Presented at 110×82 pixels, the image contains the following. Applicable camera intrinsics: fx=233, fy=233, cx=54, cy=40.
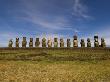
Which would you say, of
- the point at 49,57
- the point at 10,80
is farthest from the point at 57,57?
the point at 10,80

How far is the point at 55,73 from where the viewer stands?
1085cm

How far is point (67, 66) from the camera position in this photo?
12.6 meters

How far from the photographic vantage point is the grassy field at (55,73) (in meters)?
9.63

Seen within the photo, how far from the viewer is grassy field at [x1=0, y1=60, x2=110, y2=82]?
9.63 metres

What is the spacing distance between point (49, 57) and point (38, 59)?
0.75m

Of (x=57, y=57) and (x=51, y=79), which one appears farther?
(x=57, y=57)

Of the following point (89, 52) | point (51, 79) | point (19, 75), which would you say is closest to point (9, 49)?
point (89, 52)

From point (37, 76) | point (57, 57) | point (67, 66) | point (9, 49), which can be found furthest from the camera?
point (9, 49)

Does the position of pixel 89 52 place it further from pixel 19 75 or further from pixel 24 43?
pixel 19 75

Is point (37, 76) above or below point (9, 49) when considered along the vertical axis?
below

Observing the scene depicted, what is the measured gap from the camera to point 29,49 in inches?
706

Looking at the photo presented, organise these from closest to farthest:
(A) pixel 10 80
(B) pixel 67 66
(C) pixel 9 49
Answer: (A) pixel 10 80, (B) pixel 67 66, (C) pixel 9 49

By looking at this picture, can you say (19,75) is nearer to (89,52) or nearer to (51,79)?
(51,79)

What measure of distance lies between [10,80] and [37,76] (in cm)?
124
